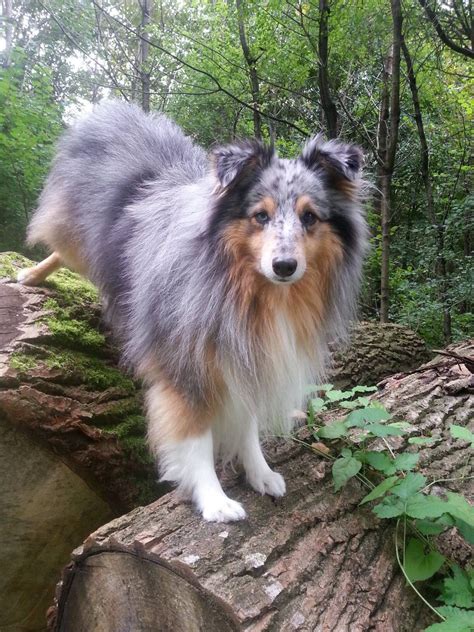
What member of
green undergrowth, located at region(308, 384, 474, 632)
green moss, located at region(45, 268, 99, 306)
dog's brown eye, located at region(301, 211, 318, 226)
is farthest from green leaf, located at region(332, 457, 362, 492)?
green moss, located at region(45, 268, 99, 306)

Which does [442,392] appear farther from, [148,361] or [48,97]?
[48,97]

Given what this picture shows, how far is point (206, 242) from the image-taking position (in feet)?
7.48

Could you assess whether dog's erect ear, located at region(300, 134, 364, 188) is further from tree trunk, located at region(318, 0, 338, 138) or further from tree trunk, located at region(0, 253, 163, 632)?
tree trunk, located at region(318, 0, 338, 138)

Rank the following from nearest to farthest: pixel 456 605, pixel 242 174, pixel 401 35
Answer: pixel 456 605
pixel 242 174
pixel 401 35

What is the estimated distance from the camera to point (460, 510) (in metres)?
1.70

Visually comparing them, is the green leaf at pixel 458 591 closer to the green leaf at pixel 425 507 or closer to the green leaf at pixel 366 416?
the green leaf at pixel 425 507

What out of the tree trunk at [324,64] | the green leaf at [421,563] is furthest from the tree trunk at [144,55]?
the green leaf at [421,563]

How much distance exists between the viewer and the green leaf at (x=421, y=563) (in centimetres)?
176

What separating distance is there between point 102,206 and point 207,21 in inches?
271

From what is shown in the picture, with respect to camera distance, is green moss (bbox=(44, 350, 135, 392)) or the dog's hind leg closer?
green moss (bbox=(44, 350, 135, 392))

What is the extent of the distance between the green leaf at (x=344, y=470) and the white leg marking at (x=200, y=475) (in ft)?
1.35

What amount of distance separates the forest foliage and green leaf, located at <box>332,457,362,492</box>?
2971 mm

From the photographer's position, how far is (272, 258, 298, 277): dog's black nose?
2023 mm

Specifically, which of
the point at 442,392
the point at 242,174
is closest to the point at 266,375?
the point at 242,174
